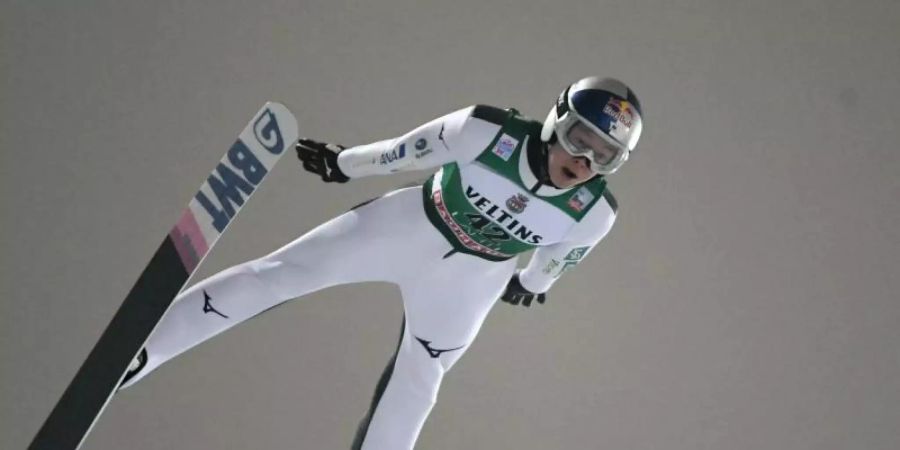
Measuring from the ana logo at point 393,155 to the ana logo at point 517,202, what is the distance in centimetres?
18

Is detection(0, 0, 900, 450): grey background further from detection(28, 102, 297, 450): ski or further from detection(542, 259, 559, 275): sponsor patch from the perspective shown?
detection(28, 102, 297, 450): ski

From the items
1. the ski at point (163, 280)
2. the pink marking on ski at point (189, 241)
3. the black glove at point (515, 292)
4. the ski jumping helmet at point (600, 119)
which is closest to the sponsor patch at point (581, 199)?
the ski jumping helmet at point (600, 119)

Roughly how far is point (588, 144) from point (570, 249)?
0.27 metres

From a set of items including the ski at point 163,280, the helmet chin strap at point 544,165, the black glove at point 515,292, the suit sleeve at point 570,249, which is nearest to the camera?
the ski at point 163,280

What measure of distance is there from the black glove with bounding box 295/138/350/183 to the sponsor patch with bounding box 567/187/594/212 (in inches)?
→ 14.8

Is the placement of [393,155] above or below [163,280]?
above

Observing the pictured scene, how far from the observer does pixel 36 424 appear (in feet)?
8.29

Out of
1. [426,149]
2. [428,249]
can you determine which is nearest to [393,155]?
[426,149]

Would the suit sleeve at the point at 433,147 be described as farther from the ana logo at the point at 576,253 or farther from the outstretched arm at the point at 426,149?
the ana logo at the point at 576,253

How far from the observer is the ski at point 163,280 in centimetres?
160

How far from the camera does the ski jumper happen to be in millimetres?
1755

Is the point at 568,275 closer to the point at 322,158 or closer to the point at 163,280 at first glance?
the point at 322,158

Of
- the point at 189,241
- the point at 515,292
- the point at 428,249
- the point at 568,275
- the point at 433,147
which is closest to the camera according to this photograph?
the point at 189,241

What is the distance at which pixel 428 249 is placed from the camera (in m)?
1.85
